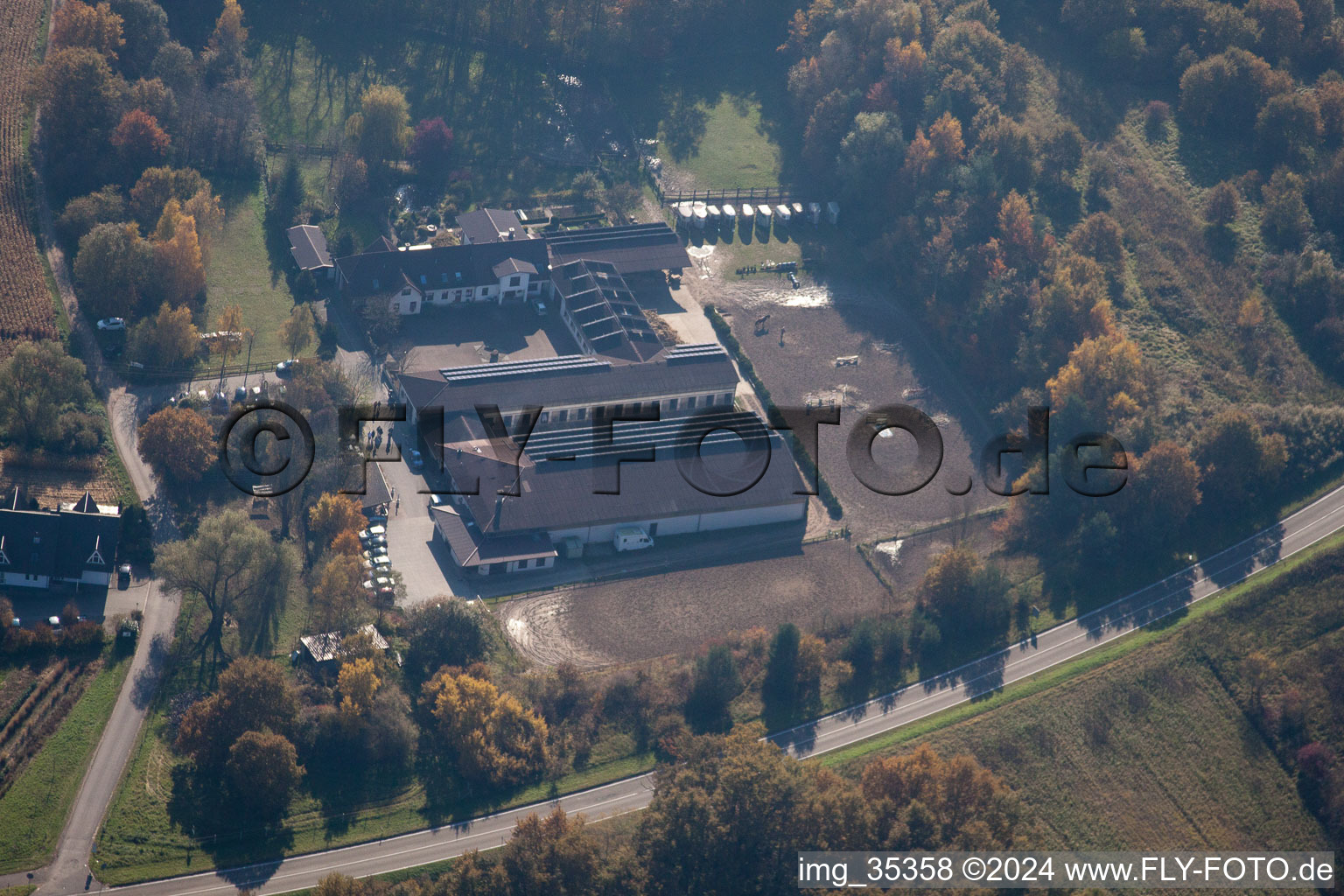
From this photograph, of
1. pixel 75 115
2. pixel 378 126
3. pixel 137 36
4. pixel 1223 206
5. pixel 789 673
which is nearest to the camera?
pixel 789 673

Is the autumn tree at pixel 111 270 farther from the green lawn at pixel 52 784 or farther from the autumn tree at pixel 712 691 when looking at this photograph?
the autumn tree at pixel 712 691

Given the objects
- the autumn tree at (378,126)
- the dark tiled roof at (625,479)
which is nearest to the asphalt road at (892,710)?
the dark tiled roof at (625,479)

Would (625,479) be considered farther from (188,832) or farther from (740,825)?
(188,832)

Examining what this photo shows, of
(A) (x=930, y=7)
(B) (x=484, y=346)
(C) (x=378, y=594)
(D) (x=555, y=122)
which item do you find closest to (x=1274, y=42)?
(A) (x=930, y=7)

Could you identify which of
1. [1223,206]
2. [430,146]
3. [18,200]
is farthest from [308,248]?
→ [1223,206]

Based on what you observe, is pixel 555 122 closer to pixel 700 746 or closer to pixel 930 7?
pixel 930 7

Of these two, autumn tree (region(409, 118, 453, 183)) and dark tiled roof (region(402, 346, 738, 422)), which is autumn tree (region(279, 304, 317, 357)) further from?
autumn tree (region(409, 118, 453, 183))
